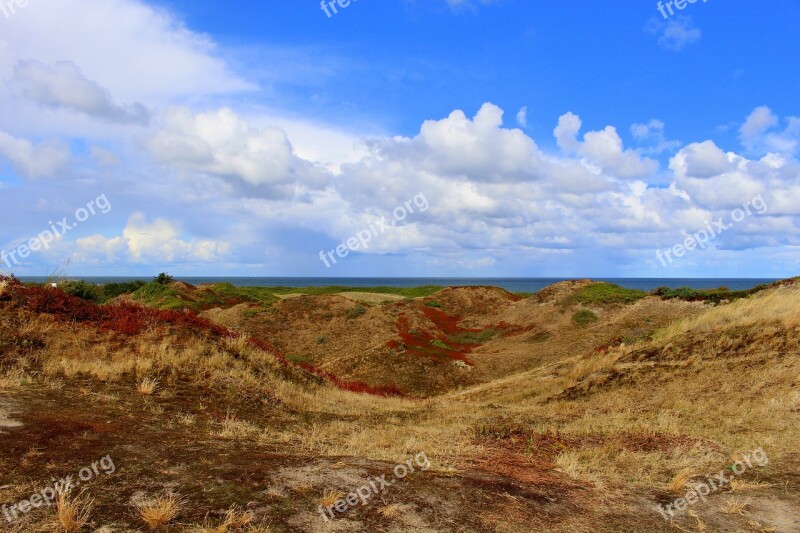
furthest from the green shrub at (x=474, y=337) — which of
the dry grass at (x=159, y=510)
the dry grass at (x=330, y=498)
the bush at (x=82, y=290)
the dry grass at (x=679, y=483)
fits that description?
the dry grass at (x=159, y=510)

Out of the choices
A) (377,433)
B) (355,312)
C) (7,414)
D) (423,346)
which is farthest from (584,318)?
(7,414)

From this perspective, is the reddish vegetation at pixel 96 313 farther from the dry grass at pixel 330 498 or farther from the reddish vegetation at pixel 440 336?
the reddish vegetation at pixel 440 336

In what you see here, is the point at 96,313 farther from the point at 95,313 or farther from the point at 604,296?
the point at 604,296

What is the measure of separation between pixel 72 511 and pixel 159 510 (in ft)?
2.70

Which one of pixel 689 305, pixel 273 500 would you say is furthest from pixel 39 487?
pixel 689 305

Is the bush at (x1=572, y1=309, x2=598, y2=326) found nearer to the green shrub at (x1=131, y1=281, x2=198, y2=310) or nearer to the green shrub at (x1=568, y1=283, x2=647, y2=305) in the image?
the green shrub at (x1=568, y1=283, x2=647, y2=305)

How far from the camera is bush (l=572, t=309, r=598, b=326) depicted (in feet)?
139

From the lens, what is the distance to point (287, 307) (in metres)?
50.6

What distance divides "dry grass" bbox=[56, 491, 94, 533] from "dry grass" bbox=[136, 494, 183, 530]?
50 centimetres

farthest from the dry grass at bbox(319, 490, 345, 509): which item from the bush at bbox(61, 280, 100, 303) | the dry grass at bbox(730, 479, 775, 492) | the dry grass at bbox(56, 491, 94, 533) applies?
the bush at bbox(61, 280, 100, 303)

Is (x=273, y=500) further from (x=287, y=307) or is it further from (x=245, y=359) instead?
(x=287, y=307)

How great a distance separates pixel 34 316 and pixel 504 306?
5185 cm

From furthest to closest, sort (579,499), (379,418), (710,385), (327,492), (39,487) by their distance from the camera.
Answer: (710,385) < (379,418) < (579,499) < (327,492) < (39,487)

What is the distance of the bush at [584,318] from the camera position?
139ft
